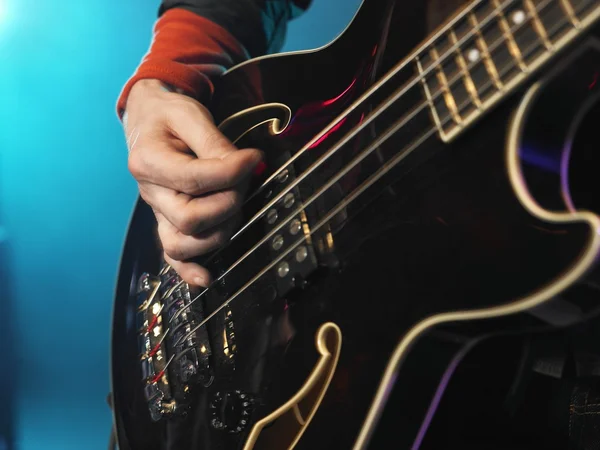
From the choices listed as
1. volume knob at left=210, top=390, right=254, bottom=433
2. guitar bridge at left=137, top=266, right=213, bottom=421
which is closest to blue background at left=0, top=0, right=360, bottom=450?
guitar bridge at left=137, top=266, right=213, bottom=421

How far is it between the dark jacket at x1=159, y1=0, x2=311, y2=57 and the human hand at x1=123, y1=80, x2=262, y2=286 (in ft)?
0.68

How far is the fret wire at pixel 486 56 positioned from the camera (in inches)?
13.1

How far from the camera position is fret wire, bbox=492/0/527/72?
12.6 inches

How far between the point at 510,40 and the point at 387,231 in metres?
0.17

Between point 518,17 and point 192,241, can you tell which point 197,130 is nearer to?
point 192,241

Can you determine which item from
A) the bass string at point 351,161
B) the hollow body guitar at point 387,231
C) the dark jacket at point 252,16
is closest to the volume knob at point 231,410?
the hollow body guitar at point 387,231

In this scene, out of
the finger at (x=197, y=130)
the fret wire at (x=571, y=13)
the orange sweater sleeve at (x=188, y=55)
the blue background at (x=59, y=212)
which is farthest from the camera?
the blue background at (x=59, y=212)

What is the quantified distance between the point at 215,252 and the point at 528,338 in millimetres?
349

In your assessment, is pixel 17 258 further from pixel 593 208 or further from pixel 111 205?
pixel 593 208

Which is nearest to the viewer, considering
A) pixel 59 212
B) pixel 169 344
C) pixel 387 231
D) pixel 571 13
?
pixel 571 13

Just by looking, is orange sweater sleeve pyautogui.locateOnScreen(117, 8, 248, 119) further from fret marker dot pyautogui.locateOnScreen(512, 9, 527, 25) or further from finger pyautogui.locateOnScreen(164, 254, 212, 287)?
fret marker dot pyautogui.locateOnScreen(512, 9, 527, 25)

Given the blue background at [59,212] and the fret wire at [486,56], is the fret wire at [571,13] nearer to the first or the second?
the fret wire at [486,56]

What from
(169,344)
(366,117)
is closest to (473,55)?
(366,117)

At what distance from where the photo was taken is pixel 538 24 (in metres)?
0.31
